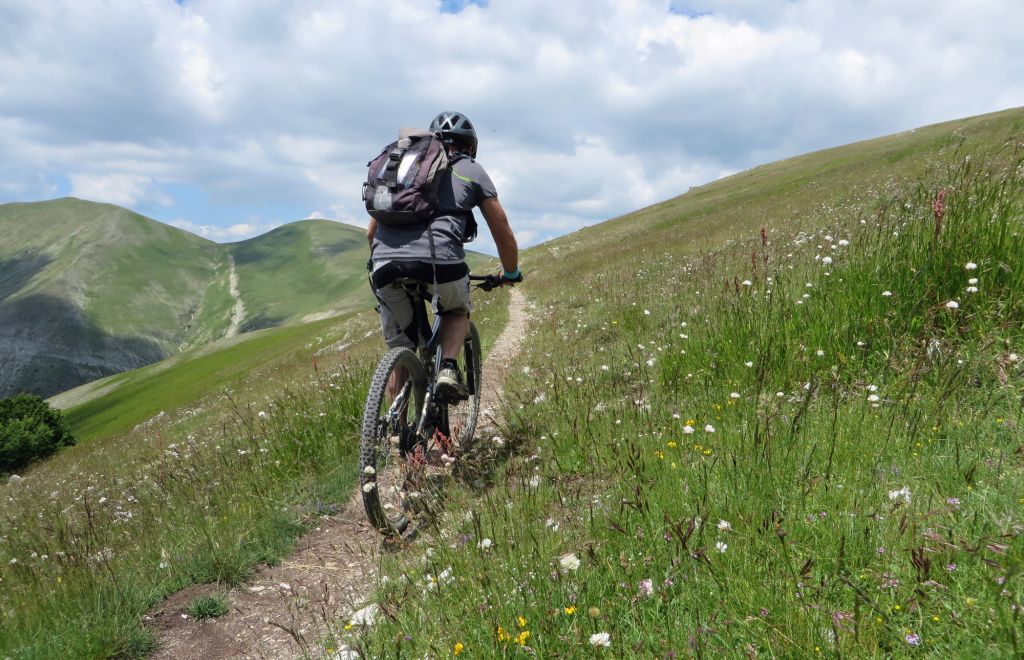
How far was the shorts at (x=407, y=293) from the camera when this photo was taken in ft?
17.4

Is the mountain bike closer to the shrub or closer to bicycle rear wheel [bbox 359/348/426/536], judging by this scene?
bicycle rear wheel [bbox 359/348/426/536]

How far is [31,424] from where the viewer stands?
202ft

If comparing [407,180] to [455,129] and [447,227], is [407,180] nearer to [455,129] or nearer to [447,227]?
[447,227]

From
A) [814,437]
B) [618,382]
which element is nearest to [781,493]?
[814,437]

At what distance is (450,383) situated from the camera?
5.70 meters

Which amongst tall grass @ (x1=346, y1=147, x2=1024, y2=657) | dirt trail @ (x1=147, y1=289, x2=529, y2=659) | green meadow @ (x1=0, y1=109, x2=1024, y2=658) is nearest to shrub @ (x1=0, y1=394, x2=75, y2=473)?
green meadow @ (x1=0, y1=109, x2=1024, y2=658)

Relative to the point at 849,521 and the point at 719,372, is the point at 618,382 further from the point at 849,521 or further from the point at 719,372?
the point at 849,521

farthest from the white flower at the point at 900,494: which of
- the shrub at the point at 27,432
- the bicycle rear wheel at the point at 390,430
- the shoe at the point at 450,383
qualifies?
the shrub at the point at 27,432

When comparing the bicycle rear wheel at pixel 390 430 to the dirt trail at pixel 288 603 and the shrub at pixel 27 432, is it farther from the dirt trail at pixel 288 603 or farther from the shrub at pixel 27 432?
the shrub at pixel 27 432

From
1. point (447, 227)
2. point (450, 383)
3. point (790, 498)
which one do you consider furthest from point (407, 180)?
point (790, 498)

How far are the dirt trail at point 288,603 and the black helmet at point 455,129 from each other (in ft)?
10.5

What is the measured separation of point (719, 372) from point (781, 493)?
2784 mm

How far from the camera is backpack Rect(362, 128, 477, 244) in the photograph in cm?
519

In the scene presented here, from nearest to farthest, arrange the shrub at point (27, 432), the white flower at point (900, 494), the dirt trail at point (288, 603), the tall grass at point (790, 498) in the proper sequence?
the tall grass at point (790, 498) < the white flower at point (900, 494) < the dirt trail at point (288, 603) < the shrub at point (27, 432)
